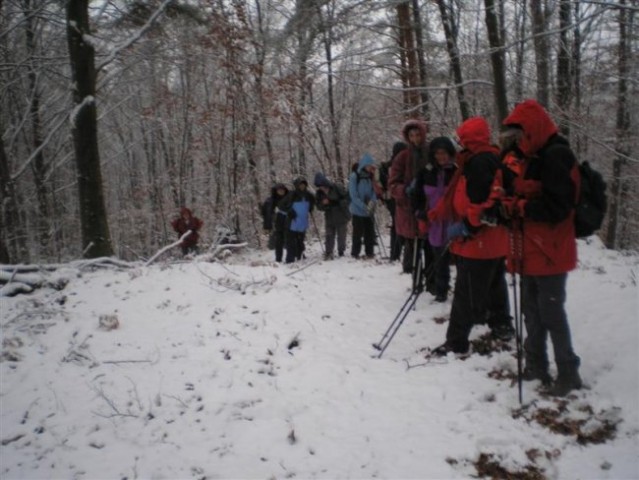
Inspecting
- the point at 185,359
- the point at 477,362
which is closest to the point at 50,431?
the point at 185,359

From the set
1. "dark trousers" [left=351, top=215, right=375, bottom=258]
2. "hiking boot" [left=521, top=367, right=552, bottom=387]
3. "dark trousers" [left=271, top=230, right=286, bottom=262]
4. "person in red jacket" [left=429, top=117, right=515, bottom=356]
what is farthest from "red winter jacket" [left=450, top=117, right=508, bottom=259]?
"dark trousers" [left=271, top=230, right=286, bottom=262]

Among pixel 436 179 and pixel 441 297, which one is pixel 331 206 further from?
pixel 436 179

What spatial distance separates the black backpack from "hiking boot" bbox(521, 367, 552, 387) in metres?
1.31

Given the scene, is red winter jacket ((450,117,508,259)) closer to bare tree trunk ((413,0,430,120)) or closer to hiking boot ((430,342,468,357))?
hiking boot ((430,342,468,357))

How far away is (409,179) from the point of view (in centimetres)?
679

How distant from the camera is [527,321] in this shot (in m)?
3.93

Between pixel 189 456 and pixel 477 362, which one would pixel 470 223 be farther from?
pixel 189 456

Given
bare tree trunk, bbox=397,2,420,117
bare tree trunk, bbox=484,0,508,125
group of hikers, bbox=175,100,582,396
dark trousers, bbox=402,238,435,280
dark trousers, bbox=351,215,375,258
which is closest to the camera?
group of hikers, bbox=175,100,582,396

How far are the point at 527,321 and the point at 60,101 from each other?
58.1 ft

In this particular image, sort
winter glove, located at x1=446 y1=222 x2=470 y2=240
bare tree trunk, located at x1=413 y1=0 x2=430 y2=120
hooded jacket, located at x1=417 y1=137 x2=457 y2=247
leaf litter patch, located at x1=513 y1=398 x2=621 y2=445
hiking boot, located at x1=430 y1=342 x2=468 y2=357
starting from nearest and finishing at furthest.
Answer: leaf litter patch, located at x1=513 y1=398 x2=621 y2=445 → winter glove, located at x1=446 y1=222 x2=470 y2=240 → hiking boot, located at x1=430 y1=342 x2=468 y2=357 → hooded jacket, located at x1=417 y1=137 x2=457 y2=247 → bare tree trunk, located at x1=413 y1=0 x2=430 y2=120

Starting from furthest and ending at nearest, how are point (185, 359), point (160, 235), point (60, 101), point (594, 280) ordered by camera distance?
point (160, 235), point (60, 101), point (594, 280), point (185, 359)

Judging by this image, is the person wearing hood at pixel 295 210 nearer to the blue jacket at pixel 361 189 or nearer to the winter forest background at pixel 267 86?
the blue jacket at pixel 361 189

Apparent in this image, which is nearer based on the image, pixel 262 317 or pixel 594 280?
pixel 262 317

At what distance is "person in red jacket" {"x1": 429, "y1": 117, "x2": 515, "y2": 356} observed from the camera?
409cm
